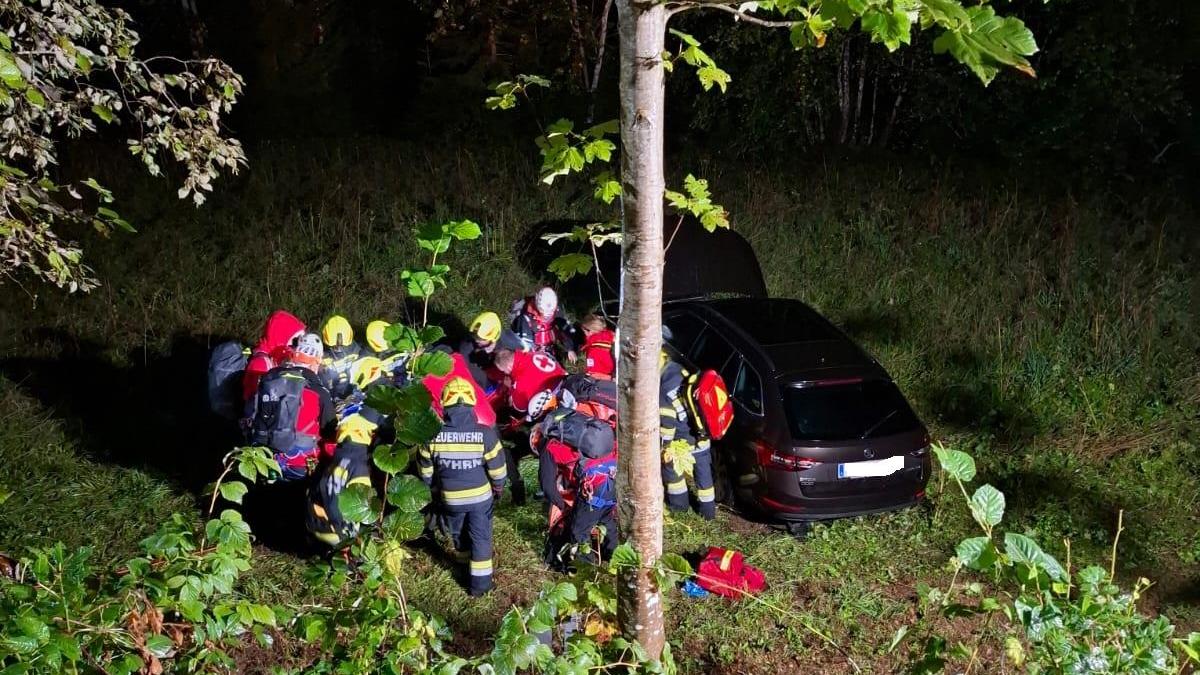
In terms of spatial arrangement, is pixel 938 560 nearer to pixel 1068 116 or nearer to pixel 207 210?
pixel 1068 116

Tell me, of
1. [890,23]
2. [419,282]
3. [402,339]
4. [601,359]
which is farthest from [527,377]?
[890,23]

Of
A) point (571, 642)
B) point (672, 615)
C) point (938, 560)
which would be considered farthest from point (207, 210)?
point (571, 642)

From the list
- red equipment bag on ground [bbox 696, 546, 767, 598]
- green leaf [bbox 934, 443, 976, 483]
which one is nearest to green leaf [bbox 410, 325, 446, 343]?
green leaf [bbox 934, 443, 976, 483]

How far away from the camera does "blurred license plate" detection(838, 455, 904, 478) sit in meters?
6.93

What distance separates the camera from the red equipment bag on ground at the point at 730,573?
645cm

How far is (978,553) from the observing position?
2.54 meters

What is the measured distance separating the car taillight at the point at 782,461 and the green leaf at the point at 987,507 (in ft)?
13.7

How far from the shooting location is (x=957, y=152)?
14695mm

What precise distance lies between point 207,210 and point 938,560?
9.76 meters

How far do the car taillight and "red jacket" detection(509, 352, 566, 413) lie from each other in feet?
6.13

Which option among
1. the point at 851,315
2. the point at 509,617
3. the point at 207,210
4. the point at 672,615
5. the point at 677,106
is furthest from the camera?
the point at 677,106

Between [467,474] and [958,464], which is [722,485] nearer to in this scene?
[467,474]

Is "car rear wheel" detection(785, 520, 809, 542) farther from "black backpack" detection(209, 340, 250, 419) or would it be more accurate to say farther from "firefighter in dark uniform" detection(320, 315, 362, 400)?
"black backpack" detection(209, 340, 250, 419)

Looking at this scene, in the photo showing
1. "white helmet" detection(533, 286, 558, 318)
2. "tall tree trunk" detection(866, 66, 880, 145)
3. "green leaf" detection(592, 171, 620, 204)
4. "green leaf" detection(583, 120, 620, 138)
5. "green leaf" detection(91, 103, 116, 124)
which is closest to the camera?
"green leaf" detection(583, 120, 620, 138)
